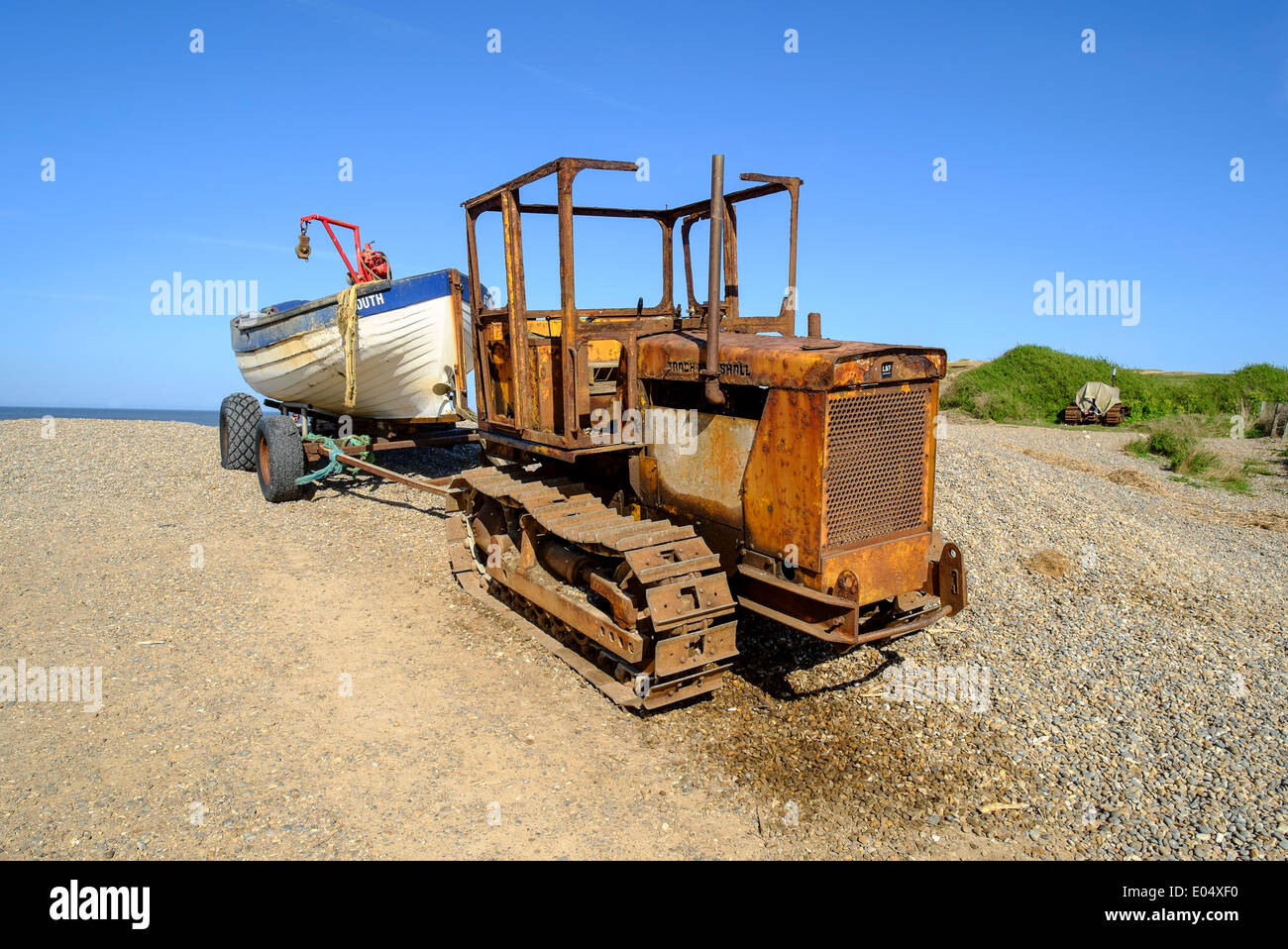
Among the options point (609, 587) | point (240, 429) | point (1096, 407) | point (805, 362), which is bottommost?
point (609, 587)

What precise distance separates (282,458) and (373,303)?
2429mm

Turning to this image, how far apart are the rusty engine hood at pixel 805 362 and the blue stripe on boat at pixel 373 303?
4.80 m

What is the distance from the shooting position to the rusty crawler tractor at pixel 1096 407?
24391 millimetres

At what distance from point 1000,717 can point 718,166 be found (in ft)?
12.8

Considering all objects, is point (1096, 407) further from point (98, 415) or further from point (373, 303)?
point (98, 415)

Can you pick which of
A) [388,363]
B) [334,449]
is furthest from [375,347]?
[334,449]

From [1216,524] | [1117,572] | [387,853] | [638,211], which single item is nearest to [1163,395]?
[1216,524]

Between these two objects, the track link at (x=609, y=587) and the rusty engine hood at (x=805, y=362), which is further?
the track link at (x=609, y=587)

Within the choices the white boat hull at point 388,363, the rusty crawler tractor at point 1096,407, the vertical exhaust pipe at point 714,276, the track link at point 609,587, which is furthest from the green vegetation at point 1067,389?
the vertical exhaust pipe at point 714,276

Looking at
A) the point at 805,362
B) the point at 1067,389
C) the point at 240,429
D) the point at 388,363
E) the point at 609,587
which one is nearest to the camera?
the point at 805,362

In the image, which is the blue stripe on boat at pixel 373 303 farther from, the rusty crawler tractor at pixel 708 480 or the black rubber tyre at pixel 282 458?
the rusty crawler tractor at pixel 708 480

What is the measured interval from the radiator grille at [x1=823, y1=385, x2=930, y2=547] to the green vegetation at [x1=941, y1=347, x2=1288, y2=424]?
74.7ft

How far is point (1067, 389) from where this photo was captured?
2639 cm
